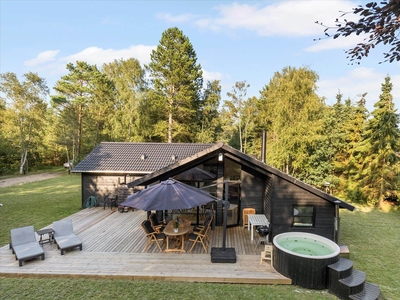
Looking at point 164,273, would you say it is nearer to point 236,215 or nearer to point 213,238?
point 213,238

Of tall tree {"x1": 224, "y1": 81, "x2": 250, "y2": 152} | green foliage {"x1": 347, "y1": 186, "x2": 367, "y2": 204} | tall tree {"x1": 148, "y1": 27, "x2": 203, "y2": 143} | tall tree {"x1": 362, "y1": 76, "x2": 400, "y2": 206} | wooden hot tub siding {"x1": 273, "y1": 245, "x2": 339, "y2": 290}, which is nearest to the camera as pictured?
wooden hot tub siding {"x1": 273, "y1": 245, "x2": 339, "y2": 290}

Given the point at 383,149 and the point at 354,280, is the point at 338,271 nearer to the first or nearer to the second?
the point at 354,280

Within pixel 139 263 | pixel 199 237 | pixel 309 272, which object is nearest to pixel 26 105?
pixel 139 263

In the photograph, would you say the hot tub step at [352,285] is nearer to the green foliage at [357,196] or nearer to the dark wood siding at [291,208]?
the dark wood siding at [291,208]

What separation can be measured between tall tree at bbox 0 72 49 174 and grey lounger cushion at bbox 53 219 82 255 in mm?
21040

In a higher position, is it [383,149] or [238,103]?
[238,103]

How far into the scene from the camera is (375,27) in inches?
93.1

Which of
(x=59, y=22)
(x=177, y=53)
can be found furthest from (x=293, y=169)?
(x=59, y=22)

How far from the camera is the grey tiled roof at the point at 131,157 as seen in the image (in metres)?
12.4

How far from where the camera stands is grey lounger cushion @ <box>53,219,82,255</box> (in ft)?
21.4

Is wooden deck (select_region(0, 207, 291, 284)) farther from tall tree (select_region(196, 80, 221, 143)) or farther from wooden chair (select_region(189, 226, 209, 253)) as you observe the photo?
tall tree (select_region(196, 80, 221, 143))

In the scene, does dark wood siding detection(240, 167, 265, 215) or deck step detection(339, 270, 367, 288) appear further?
dark wood siding detection(240, 167, 265, 215)

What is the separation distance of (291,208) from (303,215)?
0.52m

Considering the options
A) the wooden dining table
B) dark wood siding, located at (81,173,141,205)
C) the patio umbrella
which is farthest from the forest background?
dark wood siding, located at (81,173,141,205)
